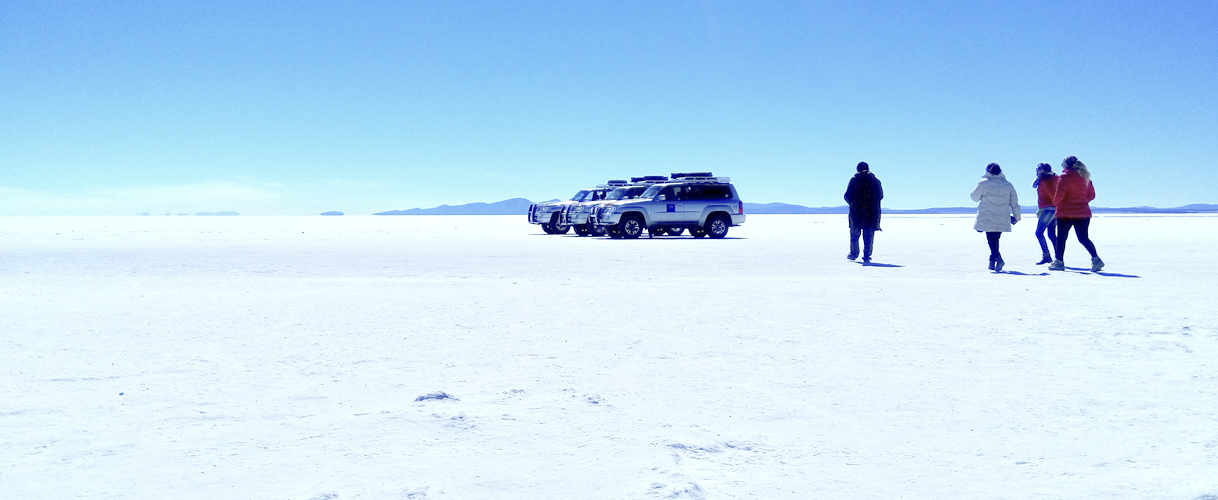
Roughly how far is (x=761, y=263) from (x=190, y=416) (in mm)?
13085

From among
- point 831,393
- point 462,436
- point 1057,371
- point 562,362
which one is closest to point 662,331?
point 562,362

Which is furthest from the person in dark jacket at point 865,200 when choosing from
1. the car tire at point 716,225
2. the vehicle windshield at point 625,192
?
the vehicle windshield at point 625,192

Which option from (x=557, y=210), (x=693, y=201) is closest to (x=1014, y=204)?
(x=693, y=201)

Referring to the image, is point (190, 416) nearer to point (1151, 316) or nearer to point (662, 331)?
point (662, 331)

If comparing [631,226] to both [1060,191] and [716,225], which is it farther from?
[1060,191]

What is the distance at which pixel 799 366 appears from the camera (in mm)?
6148

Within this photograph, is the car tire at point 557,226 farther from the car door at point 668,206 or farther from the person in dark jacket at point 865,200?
the person in dark jacket at point 865,200

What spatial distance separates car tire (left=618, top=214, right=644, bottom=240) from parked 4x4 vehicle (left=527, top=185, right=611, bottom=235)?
4.56 meters

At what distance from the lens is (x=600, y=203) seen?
2959 cm

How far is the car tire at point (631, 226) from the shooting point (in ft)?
92.1

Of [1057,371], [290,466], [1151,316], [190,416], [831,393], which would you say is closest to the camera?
[290,466]

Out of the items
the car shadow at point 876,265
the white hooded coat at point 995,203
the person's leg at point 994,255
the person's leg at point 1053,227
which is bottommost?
the car shadow at point 876,265

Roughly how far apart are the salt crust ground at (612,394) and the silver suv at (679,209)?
16.9 meters

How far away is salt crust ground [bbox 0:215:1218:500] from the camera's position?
3.72 metres
